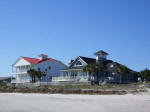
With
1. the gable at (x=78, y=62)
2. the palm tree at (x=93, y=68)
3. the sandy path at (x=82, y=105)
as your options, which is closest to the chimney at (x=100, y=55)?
the gable at (x=78, y=62)

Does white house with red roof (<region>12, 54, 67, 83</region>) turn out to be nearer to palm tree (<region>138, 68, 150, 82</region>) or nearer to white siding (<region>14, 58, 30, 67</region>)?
white siding (<region>14, 58, 30, 67</region>)

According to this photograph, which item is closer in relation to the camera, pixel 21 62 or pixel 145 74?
pixel 145 74

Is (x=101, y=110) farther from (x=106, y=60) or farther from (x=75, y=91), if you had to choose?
(x=106, y=60)

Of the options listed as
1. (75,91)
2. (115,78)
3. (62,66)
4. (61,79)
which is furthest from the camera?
(62,66)

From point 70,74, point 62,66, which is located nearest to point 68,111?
point 70,74

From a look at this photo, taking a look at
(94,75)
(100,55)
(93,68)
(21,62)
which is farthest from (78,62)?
(21,62)

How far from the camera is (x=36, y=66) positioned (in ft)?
197

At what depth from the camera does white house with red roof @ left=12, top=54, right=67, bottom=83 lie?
61019 millimetres

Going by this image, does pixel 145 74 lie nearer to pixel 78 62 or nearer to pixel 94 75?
pixel 94 75

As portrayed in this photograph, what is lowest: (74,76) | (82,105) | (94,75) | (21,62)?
(82,105)

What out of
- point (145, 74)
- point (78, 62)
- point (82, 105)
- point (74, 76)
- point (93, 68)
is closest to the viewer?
point (82, 105)

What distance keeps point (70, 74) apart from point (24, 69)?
1561 centimetres

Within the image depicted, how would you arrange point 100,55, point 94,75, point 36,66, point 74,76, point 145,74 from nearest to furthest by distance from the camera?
point 145,74 → point 94,75 → point 74,76 → point 100,55 → point 36,66

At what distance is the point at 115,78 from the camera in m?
48.5
